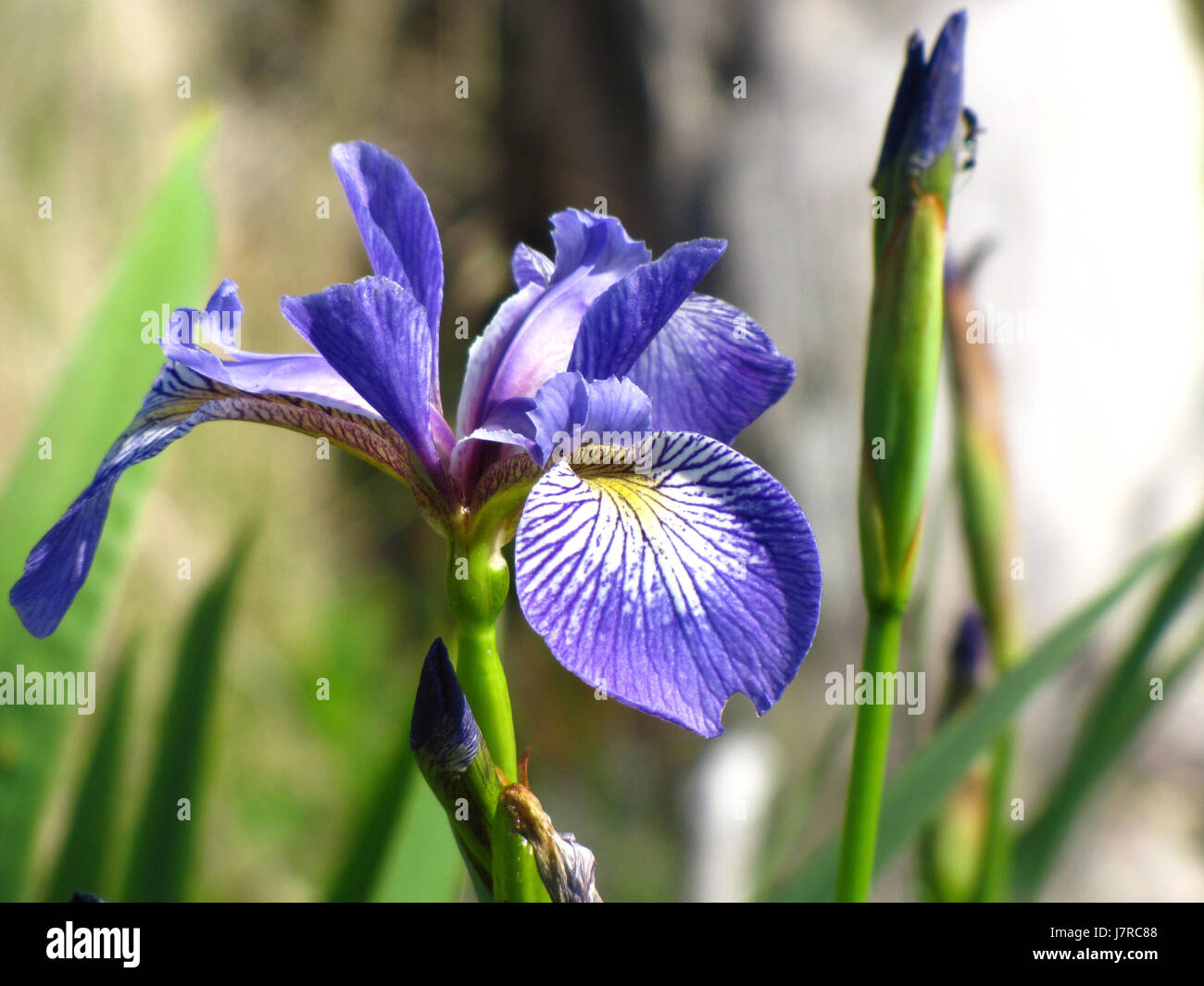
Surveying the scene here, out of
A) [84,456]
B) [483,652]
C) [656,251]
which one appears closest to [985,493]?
[483,652]

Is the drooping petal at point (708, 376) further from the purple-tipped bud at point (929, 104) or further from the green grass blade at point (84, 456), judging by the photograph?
the green grass blade at point (84, 456)

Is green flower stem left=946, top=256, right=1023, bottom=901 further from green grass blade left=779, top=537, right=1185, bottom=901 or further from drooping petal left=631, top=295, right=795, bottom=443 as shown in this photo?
drooping petal left=631, top=295, right=795, bottom=443

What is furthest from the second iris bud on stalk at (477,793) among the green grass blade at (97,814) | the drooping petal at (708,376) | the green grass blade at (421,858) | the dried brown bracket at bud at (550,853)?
the green grass blade at (97,814)

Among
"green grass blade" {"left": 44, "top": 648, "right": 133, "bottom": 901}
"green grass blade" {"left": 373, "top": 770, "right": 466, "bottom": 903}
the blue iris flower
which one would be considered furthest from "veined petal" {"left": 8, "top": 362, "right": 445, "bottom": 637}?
"green grass blade" {"left": 44, "top": 648, "right": 133, "bottom": 901}
